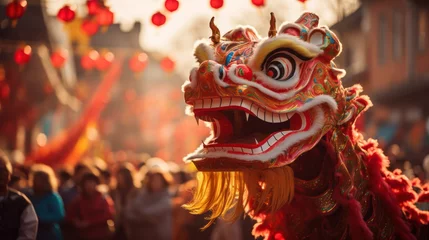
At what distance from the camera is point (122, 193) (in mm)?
12133

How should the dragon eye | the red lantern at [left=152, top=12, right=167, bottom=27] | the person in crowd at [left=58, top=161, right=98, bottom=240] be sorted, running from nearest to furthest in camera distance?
the dragon eye < the person in crowd at [left=58, top=161, right=98, bottom=240] < the red lantern at [left=152, top=12, right=167, bottom=27]

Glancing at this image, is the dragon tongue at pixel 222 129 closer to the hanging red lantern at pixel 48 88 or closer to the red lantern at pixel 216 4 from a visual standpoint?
the red lantern at pixel 216 4

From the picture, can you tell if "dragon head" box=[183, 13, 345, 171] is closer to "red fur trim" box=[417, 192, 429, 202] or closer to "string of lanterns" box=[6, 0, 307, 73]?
"red fur trim" box=[417, 192, 429, 202]

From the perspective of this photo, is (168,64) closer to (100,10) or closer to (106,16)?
(100,10)

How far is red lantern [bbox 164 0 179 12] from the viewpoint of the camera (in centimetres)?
945

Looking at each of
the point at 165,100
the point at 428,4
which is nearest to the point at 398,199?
the point at 428,4

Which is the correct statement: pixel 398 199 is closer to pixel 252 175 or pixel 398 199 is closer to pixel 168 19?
pixel 252 175

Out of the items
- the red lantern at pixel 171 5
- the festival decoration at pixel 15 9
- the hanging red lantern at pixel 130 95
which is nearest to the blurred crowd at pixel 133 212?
the festival decoration at pixel 15 9

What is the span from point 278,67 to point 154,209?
5.70m

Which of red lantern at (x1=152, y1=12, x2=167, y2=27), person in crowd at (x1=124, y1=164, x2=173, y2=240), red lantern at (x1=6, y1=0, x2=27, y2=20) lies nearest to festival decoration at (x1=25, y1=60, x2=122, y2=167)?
person in crowd at (x1=124, y1=164, x2=173, y2=240)

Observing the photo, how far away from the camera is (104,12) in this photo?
41.2 feet

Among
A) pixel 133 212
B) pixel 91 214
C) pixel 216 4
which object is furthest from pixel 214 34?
pixel 133 212

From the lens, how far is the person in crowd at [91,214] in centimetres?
1025

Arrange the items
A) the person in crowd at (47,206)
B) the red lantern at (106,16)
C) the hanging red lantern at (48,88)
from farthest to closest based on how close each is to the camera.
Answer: the hanging red lantern at (48,88) → the red lantern at (106,16) → the person in crowd at (47,206)
